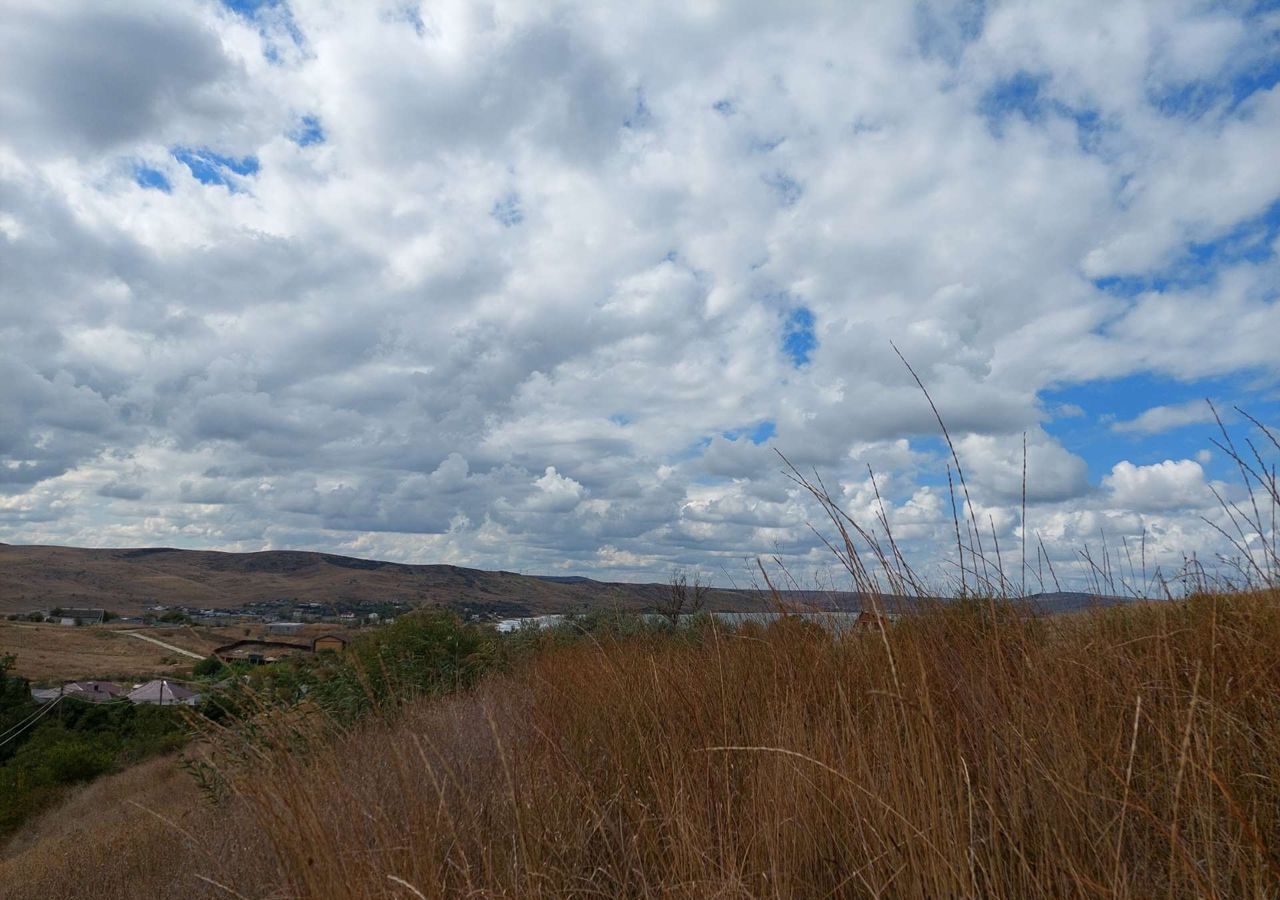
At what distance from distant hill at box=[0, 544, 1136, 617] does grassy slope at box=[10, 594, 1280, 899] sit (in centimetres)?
8311

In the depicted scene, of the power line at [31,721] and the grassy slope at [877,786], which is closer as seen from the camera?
the grassy slope at [877,786]

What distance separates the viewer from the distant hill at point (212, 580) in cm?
11731

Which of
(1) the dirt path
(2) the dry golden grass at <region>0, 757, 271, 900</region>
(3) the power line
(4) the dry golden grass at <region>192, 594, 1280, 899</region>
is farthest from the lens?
(1) the dirt path

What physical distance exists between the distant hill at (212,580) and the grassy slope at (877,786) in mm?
83110

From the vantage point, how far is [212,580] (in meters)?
156

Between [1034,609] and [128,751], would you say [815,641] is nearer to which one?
[1034,609]

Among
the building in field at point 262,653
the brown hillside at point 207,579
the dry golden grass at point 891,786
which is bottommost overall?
the building in field at point 262,653

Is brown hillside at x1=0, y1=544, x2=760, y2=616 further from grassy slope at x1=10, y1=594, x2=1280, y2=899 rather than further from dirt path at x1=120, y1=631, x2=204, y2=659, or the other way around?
grassy slope at x1=10, y1=594, x2=1280, y2=899

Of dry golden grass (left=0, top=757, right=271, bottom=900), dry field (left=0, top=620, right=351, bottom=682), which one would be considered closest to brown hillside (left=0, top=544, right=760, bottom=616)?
dry field (left=0, top=620, right=351, bottom=682)

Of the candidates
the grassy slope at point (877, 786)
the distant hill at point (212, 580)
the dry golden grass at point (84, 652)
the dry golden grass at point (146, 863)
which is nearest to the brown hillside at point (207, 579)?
the distant hill at point (212, 580)

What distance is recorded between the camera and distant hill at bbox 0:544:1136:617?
117312mm

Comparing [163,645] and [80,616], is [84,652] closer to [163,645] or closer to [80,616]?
[163,645]

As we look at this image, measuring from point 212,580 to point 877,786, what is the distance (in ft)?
573

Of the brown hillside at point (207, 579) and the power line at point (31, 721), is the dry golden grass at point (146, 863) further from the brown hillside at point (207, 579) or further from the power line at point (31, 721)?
the brown hillside at point (207, 579)
